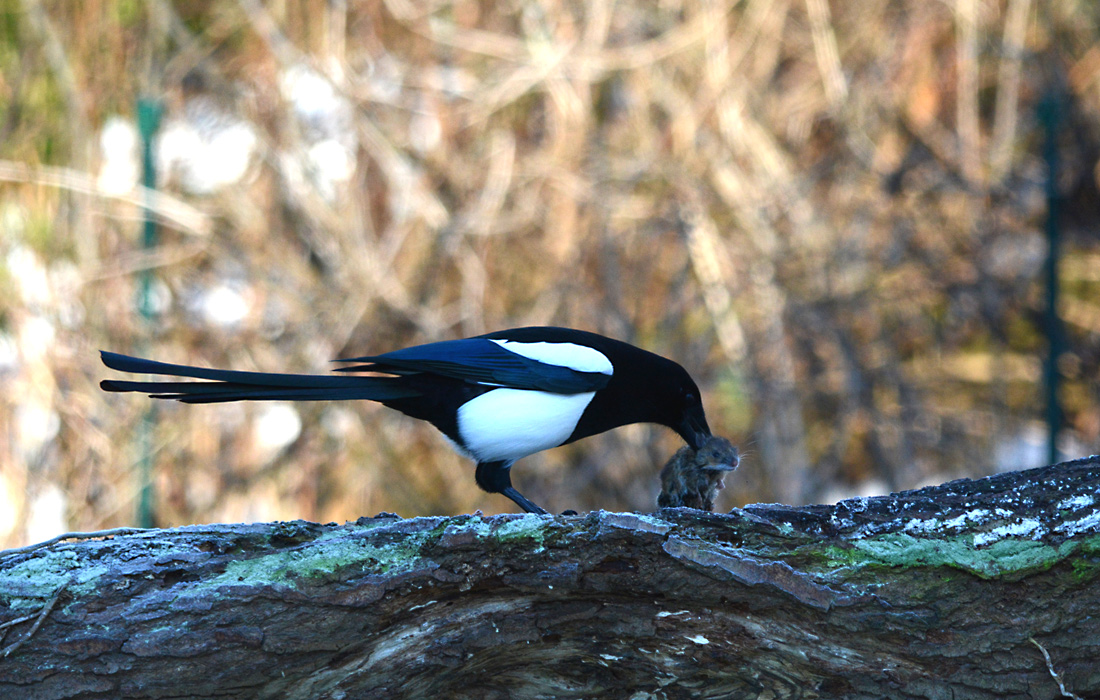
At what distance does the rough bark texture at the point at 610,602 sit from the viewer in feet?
3.95

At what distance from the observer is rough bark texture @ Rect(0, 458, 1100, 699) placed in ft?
3.95

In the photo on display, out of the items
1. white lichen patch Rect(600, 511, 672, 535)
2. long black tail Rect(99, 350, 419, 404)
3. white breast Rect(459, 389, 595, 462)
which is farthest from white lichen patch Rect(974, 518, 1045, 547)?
long black tail Rect(99, 350, 419, 404)

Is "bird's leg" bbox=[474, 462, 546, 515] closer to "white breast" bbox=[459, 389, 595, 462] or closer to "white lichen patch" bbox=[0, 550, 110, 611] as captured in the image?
"white breast" bbox=[459, 389, 595, 462]


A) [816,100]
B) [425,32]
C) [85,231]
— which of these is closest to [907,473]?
[816,100]

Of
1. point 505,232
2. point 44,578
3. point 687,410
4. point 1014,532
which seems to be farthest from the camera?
point 505,232

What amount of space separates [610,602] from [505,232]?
2.78 m

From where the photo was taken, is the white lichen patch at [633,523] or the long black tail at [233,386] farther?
the long black tail at [233,386]

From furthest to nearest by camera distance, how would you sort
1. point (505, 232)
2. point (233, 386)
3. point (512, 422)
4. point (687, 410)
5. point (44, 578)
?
point (505, 232) < point (687, 410) < point (512, 422) < point (233, 386) < point (44, 578)

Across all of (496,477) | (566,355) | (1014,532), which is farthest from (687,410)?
(1014,532)

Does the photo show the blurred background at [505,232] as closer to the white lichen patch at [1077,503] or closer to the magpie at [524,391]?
the magpie at [524,391]

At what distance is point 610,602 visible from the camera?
1291 millimetres

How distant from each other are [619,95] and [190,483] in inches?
85.7

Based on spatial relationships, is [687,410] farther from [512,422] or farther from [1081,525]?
[1081,525]

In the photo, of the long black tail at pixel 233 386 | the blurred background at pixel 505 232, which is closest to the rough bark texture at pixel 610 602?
the long black tail at pixel 233 386
